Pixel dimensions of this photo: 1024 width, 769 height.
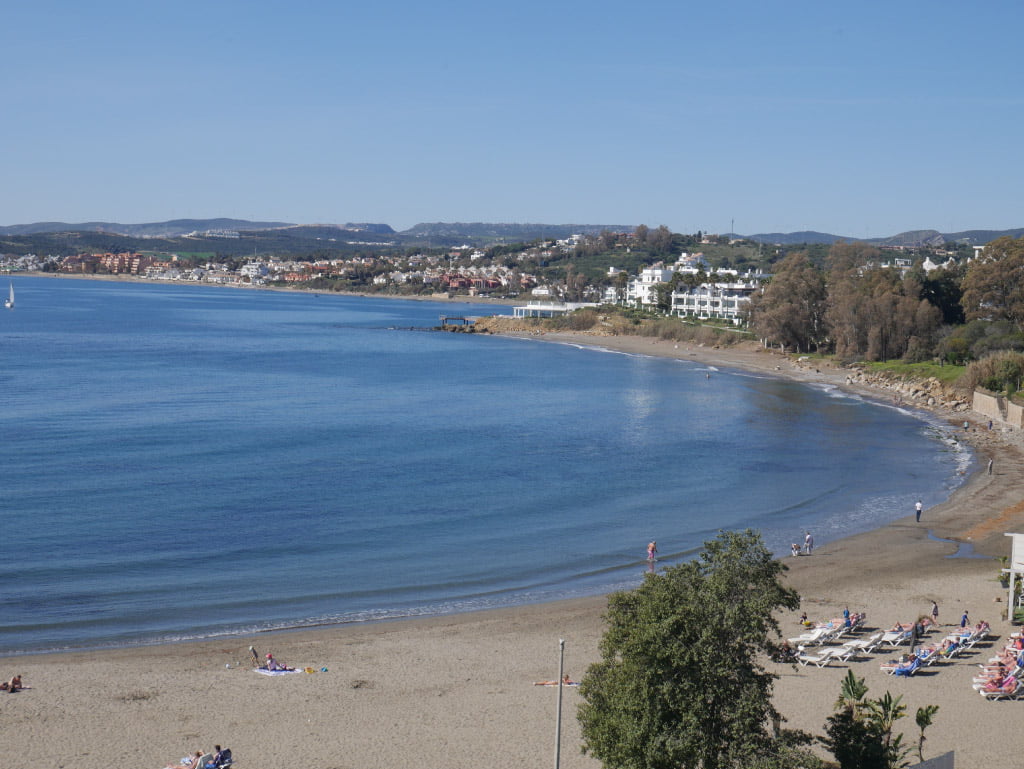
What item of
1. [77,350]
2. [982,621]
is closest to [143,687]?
[982,621]

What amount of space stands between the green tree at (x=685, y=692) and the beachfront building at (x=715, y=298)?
9802cm

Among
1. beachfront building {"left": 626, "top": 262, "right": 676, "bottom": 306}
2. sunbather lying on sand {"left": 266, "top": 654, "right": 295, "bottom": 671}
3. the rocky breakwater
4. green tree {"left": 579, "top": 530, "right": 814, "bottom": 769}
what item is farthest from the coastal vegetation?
beachfront building {"left": 626, "top": 262, "right": 676, "bottom": 306}

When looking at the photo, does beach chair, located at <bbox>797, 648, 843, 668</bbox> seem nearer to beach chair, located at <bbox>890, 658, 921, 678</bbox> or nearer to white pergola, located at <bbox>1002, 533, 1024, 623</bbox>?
beach chair, located at <bbox>890, 658, 921, 678</bbox>

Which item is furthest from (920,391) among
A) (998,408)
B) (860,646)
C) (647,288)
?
(647,288)

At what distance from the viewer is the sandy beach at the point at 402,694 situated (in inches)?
558

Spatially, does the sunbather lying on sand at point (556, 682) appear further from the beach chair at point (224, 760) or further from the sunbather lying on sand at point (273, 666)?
the beach chair at point (224, 760)

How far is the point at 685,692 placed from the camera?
1071 cm

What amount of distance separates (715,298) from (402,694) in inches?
3994

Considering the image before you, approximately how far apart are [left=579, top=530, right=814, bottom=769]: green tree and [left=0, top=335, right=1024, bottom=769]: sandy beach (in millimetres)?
3178

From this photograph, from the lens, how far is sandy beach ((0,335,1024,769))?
14.2 metres

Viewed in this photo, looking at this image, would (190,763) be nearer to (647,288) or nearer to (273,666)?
(273,666)

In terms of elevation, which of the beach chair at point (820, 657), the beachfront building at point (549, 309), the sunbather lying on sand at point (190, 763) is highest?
the beachfront building at point (549, 309)

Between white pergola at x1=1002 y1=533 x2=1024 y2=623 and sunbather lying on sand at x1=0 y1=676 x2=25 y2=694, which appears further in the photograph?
white pergola at x1=1002 y1=533 x2=1024 y2=623

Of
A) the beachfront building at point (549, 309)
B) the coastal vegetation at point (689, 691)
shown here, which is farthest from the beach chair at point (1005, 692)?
the beachfront building at point (549, 309)
